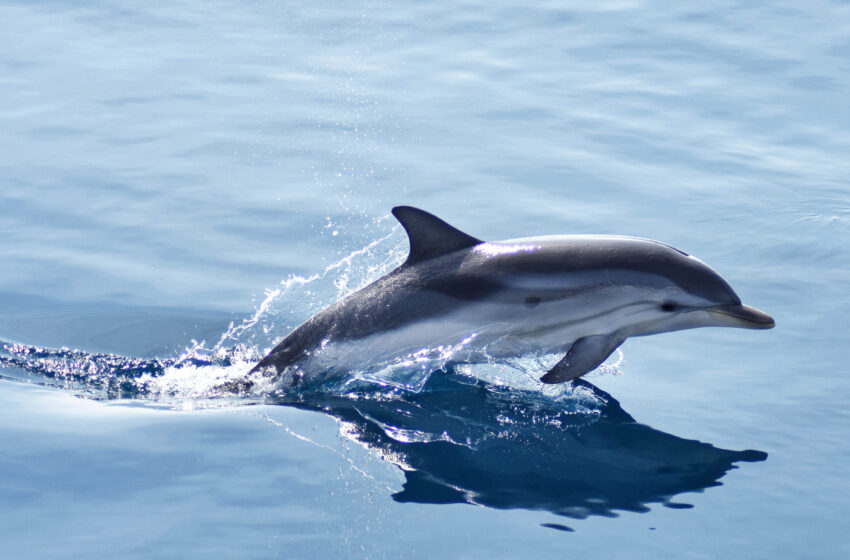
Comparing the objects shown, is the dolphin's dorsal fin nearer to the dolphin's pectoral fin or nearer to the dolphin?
the dolphin

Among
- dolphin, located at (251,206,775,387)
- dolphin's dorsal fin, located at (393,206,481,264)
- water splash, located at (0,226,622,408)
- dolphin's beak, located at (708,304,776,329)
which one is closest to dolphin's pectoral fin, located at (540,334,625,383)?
dolphin, located at (251,206,775,387)

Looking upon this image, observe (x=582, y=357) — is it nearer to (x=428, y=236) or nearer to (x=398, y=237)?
(x=428, y=236)

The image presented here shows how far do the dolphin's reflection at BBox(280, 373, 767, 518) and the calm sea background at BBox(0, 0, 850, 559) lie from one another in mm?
24

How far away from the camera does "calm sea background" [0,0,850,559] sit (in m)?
6.68

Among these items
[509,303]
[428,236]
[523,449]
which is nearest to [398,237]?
[428,236]

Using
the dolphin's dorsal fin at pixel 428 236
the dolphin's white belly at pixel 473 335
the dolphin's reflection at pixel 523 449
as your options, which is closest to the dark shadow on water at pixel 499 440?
the dolphin's reflection at pixel 523 449

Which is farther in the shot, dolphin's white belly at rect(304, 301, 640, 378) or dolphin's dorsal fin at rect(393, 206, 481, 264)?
dolphin's white belly at rect(304, 301, 640, 378)

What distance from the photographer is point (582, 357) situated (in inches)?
305

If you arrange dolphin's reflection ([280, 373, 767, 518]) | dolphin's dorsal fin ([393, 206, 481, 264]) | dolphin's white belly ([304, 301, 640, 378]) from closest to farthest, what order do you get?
dolphin's reflection ([280, 373, 767, 518])
dolphin's dorsal fin ([393, 206, 481, 264])
dolphin's white belly ([304, 301, 640, 378])

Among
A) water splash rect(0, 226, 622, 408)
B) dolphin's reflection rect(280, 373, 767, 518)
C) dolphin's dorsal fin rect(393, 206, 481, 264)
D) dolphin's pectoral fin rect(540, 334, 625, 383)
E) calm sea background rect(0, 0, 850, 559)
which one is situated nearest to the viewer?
calm sea background rect(0, 0, 850, 559)

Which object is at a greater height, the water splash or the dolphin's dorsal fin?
the dolphin's dorsal fin

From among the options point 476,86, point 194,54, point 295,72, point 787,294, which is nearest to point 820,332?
point 787,294

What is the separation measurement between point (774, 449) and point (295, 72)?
858 cm

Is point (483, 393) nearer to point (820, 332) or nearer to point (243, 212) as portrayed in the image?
point (820, 332)
